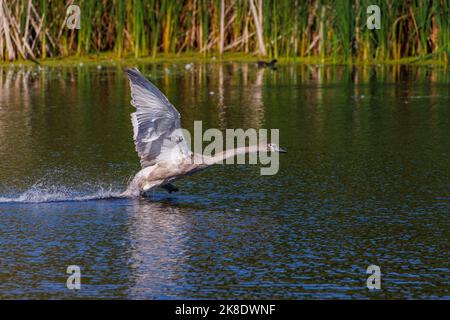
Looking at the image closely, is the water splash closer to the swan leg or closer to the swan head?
the swan leg

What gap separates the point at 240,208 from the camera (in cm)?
871

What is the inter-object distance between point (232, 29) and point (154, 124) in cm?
1490

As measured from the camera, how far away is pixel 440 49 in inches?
795

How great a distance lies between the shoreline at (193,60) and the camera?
21078 millimetres

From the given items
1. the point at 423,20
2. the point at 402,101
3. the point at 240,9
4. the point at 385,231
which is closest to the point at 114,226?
the point at 385,231

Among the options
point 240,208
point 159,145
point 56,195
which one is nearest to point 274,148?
point 240,208

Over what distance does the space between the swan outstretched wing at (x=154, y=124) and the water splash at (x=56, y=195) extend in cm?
50

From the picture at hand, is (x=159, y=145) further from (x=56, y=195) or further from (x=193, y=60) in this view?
(x=193, y=60)

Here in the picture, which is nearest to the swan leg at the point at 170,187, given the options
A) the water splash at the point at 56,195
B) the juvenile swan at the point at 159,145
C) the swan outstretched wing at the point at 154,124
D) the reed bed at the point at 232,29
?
the juvenile swan at the point at 159,145

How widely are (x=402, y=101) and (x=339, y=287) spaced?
989cm

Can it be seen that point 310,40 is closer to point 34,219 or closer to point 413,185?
point 413,185

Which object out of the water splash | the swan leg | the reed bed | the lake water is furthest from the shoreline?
the water splash

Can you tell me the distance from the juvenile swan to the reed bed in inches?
448

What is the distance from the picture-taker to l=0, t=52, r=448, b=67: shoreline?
2108 centimetres
